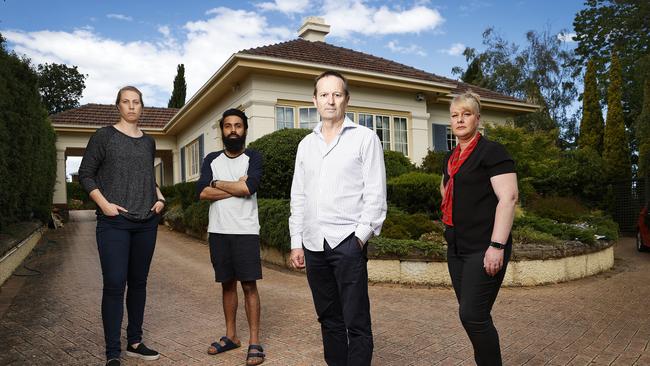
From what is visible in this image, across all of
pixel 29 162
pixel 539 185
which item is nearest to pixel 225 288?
pixel 29 162

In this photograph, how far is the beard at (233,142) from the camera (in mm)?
3908

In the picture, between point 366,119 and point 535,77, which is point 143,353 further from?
point 535,77

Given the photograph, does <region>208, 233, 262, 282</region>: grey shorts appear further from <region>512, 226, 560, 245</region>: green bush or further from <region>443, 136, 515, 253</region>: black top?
<region>512, 226, 560, 245</region>: green bush

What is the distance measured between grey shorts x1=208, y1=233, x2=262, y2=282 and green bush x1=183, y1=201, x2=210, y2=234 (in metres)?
7.50

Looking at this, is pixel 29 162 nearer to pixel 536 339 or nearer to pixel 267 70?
pixel 267 70

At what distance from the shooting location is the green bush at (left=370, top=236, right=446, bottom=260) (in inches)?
270

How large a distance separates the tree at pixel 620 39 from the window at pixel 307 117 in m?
20.0

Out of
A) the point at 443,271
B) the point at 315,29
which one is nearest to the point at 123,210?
the point at 443,271

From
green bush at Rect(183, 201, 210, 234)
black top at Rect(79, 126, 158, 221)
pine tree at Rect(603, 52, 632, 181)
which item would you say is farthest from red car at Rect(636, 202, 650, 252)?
black top at Rect(79, 126, 158, 221)

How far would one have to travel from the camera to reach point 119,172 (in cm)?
372

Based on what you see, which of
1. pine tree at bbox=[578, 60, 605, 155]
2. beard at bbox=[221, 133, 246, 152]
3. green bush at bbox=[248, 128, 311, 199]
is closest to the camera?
beard at bbox=[221, 133, 246, 152]

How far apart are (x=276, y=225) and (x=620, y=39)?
94.3ft

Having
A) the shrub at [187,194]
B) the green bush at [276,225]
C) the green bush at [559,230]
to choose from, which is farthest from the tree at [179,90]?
the green bush at [559,230]

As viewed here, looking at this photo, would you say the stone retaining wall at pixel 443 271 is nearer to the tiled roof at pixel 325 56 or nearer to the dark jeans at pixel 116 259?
the dark jeans at pixel 116 259
